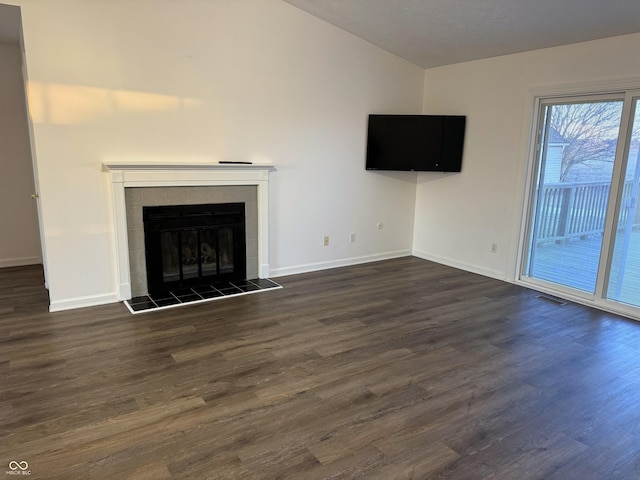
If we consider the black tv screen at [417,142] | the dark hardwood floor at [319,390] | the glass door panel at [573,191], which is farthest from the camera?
the black tv screen at [417,142]

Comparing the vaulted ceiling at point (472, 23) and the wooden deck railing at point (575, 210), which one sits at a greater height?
the vaulted ceiling at point (472, 23)

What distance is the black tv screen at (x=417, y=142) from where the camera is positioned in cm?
527

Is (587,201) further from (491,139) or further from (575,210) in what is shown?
(491,139)

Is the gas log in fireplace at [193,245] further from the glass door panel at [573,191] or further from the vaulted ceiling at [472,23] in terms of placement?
the glass door panel at [573,191]

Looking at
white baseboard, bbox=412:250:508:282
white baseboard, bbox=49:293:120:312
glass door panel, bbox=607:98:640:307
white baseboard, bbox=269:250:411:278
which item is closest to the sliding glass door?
glass door panel, bbox=607:98:640:307

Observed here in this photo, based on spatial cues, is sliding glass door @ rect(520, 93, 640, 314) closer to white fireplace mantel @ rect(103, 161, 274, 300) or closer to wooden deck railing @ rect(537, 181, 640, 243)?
wooden deck railing @ rect(537, 181, 640, 243)

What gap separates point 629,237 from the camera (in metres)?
3.98

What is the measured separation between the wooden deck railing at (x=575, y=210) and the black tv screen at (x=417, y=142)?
1.17 m

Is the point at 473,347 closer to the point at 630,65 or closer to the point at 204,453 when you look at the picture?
the point at 204,453

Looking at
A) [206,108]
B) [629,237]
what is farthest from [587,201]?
[206,108]

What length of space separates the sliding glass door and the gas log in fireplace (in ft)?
10.8

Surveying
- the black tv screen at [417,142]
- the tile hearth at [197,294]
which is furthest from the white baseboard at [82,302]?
the black tv screen at [417,142]

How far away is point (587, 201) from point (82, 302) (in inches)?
197

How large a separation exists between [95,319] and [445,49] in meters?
4.63
